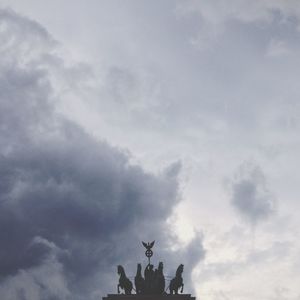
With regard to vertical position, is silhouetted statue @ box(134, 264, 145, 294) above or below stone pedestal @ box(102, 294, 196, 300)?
above

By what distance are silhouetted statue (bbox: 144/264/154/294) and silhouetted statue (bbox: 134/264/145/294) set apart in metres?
0.35

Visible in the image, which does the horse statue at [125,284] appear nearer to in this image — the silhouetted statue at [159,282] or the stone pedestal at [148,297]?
the stone pedestal at [148,297]

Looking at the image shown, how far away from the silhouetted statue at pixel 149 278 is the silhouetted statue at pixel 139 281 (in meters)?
0.35

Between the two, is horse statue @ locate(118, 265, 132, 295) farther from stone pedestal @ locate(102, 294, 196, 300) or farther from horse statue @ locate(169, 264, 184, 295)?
horse statue @ locate(169, 264, 184, 295)

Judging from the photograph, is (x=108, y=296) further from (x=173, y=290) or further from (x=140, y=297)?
(x=173, y=290)

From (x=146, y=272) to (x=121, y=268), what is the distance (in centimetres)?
236

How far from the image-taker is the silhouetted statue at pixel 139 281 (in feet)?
158

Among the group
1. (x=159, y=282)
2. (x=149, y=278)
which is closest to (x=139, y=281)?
(x=149, y=278)

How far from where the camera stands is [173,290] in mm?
47875

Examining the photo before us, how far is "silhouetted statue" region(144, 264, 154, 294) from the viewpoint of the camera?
47938 mm

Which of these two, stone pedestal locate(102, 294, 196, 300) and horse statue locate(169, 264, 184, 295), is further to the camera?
horse statue locate(169, 264, 184, 295)

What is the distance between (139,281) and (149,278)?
916 millimetres

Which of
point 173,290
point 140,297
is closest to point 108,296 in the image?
point 140,297

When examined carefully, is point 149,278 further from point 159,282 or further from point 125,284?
point 125,284
